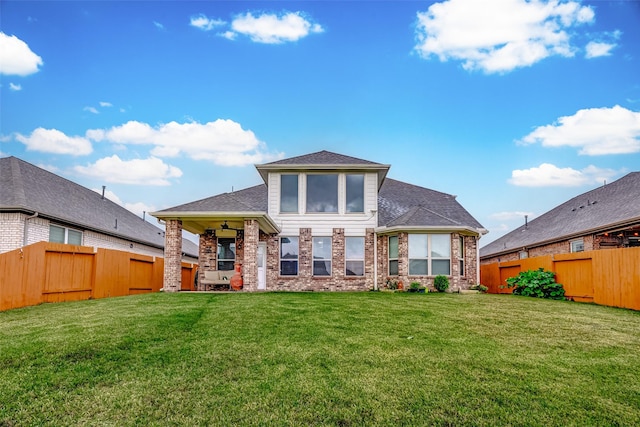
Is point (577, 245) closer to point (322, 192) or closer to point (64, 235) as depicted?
point (322, 192)

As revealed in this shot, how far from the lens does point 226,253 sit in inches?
698

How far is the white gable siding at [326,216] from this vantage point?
1747 centimetres

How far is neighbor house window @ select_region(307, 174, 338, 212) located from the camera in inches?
695

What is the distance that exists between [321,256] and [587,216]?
12.4 m

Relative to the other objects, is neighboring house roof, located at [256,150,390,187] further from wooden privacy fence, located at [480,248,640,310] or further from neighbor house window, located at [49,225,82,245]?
neighbor house window, located at [49,225,82,245]

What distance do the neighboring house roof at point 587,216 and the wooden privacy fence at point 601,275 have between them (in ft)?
10.0

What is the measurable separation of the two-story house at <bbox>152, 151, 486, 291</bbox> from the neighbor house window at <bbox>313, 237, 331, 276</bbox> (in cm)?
4

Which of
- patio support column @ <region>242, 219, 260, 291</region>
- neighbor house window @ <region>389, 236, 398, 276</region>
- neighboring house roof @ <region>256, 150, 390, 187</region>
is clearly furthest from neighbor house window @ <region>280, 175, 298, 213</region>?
neighbor house window @ <region>389, 236, 398, 276</region>

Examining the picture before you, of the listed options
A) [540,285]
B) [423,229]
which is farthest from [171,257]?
[540,285]

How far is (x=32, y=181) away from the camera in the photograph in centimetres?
1697

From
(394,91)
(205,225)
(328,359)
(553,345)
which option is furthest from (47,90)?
(553,345)

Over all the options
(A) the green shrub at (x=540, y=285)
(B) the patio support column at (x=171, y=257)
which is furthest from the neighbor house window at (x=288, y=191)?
(A) the green shrub at (x=540, y=285)

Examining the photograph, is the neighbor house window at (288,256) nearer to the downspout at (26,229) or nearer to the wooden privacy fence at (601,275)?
the downspout at (26,229)

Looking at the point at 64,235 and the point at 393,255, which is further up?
the point at 64,235
